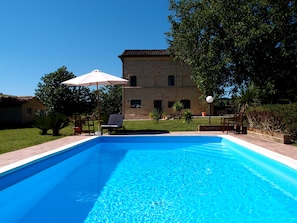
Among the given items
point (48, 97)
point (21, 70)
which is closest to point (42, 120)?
point (21, 70)

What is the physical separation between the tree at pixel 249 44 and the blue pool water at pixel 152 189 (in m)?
7.33

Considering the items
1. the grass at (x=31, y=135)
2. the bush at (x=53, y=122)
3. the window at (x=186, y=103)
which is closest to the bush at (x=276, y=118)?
the grass at (x=31, y=135)

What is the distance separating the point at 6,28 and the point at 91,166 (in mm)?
13884

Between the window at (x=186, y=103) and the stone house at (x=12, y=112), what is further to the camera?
the window at (x=186, y=103)

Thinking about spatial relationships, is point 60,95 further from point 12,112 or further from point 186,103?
point 186,103

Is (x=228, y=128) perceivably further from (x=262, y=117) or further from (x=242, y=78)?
(x=242, y=78)

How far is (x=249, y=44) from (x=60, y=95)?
898 inches

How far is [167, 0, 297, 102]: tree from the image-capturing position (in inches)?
483

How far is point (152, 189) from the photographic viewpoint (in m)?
4.54

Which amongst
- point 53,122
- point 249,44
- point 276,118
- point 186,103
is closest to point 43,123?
point 53,122

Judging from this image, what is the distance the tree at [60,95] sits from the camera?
28.6m

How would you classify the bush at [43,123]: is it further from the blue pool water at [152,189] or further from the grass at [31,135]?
the blue pool water at [152,189]

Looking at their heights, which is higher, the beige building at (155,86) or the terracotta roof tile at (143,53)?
the terracotta roof tile at (143,53)

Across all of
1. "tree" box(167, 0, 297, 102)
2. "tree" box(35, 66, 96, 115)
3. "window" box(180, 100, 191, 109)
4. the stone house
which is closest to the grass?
"tree" box(167, 0, 297, 102)
